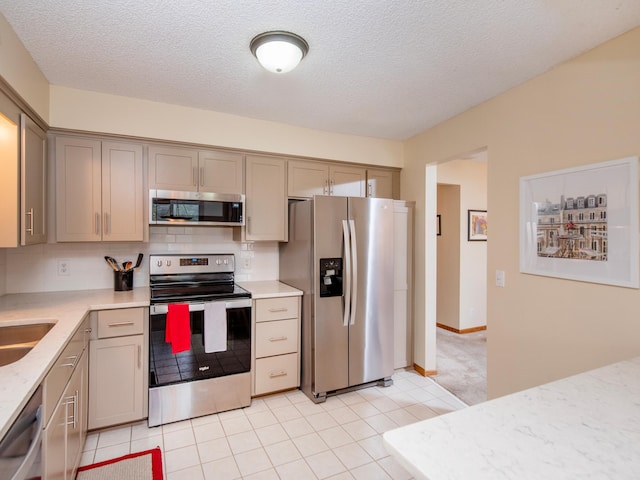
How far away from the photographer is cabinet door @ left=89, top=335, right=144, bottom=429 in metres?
2.30

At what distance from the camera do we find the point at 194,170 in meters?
2.86

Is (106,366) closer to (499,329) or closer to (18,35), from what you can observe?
(18,35)

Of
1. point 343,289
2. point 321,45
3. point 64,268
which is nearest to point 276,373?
point 343,289

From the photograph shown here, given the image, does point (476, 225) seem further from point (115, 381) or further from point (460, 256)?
point (115, 381)

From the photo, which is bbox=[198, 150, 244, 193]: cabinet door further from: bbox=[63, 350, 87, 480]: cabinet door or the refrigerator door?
bbox=[63, 350, 87, 480]: cabinet door

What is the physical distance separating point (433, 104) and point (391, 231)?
1116mm

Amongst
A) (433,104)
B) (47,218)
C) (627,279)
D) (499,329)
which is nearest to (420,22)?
(433,104)

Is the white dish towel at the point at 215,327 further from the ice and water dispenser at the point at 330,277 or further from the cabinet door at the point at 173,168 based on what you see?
the cabinet door at the point at 173,168

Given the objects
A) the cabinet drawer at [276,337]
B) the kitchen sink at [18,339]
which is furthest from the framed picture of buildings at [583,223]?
the kitchen sink at [18,339]

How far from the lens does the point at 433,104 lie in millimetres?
2701

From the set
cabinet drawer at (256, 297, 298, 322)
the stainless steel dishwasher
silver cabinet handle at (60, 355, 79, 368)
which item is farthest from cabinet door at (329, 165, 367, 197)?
the stainless steel dishwasher

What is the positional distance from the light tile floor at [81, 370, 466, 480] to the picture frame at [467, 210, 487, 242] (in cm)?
259

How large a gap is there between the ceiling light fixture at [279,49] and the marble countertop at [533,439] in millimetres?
1821

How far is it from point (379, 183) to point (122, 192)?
239 cm
